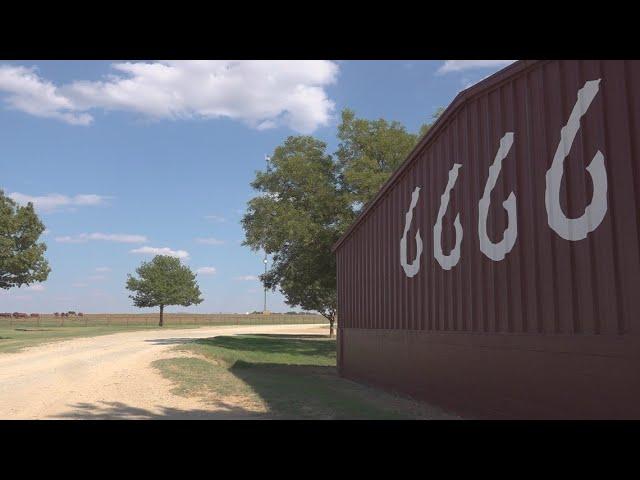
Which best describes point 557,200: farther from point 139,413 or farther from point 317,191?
point 317,191

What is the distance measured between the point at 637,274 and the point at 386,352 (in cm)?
767

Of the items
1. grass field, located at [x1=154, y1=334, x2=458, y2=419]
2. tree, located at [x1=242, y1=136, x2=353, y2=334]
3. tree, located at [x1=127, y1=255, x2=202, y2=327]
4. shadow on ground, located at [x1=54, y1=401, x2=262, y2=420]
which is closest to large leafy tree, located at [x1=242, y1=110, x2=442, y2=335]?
tree, located at [x1=242, y1=136, x2=353, y2=334]

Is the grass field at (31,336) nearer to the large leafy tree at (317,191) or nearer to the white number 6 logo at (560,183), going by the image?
the large leafy tree at (317,191)

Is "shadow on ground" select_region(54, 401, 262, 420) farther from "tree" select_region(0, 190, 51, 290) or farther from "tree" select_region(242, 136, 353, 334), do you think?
"tree" select_region(0, 190, 51, 290)

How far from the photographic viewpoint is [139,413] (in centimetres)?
931

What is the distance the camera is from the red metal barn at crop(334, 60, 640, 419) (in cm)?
601

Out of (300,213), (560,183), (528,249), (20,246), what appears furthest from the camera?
(20,246)

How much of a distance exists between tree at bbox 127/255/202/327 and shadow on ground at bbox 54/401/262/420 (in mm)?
53217

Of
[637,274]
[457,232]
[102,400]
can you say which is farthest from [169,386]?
[637,274]

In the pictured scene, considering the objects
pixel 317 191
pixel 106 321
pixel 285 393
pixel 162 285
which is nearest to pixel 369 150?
pixel 317 191

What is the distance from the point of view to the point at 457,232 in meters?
9.56

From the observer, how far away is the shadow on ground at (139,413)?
8.86 meters

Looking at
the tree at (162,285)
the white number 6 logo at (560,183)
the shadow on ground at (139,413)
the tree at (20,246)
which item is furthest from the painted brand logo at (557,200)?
the tree at (162,285)

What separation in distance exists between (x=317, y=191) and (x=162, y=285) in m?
40.1
